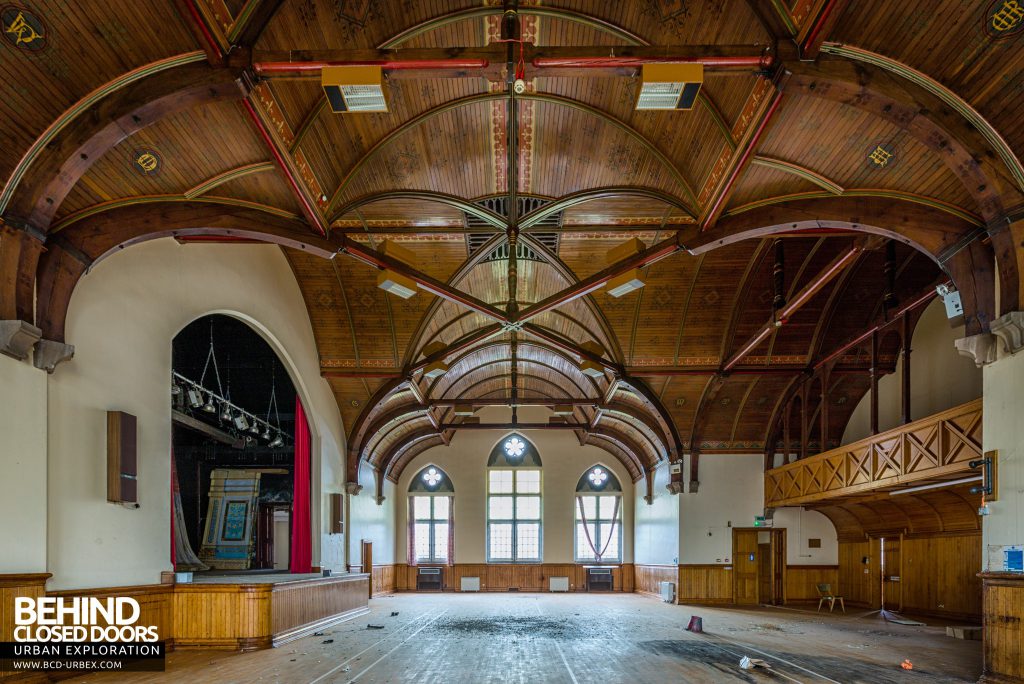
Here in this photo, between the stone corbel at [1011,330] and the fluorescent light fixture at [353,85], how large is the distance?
23.5 feet

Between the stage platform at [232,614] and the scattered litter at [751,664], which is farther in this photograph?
the stage platform at [232,614]

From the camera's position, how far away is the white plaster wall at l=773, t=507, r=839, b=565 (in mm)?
22531

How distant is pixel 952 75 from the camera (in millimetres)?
8328

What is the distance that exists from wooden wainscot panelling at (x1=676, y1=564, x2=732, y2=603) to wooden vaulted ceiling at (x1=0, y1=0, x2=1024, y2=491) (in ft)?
24.6

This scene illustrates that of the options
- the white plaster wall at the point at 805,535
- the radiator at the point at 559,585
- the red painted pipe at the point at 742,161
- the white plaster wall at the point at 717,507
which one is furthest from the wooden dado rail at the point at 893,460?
the radiator at the point at 559,585

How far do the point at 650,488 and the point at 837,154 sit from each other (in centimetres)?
1896

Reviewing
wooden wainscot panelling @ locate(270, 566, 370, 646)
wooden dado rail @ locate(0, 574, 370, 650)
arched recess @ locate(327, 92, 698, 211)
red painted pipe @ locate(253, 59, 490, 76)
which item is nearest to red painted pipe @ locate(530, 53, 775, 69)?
red painted pipe @ locate(253, 59, 490, 76)

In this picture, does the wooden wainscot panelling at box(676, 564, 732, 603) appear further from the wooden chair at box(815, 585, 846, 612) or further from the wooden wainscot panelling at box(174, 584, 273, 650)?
the wooden wainscot panelling at box(174, 584, 273, 650)

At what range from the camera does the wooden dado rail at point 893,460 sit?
12.0 m

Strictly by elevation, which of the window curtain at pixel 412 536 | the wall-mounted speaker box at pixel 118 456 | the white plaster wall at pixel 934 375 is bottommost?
the window curtain at pixel 412 536

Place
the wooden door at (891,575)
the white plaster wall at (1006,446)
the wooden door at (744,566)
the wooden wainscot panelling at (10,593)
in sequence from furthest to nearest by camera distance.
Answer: the wooden door at (744,566) → the wooden door at (891,575) → the white plaster wall at (1006,446) → the wooden wainscot panelling at (10,593)

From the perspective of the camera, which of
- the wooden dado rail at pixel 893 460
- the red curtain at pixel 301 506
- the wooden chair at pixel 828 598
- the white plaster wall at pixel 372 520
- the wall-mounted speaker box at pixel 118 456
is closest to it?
the wall-mounted speaker box at pixel 118 456

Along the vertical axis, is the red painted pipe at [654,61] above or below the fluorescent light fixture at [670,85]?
above

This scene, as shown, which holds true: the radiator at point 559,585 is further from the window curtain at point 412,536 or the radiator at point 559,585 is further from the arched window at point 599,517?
the window curtain at point 412,536
